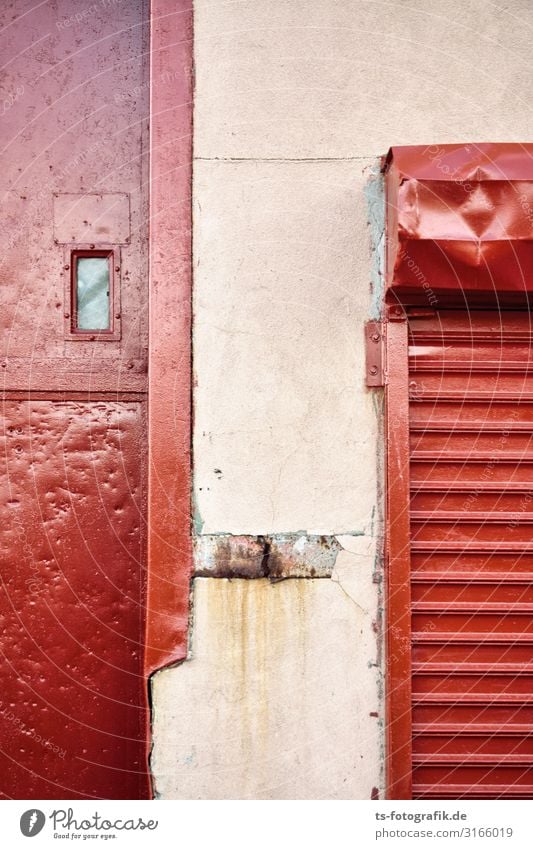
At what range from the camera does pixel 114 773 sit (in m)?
3.19

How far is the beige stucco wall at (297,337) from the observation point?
111 inches

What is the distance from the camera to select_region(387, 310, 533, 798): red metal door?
2.85 m

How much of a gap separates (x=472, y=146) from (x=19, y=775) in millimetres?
3354

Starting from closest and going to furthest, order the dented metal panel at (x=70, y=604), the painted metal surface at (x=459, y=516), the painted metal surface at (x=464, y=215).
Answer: the painted metal surface at (x=464, y=215), the painted metal surface at (x=459, y=516), the dented metal panel at (x=70, y=604)

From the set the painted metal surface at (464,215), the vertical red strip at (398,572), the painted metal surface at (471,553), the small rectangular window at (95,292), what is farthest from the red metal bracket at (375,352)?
the small rectangular window at (95,292)

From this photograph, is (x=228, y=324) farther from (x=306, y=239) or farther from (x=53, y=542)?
(x=53, y=542)

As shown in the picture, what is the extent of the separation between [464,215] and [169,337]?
1.27 m

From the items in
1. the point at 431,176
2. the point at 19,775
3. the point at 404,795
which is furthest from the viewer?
the point at 19,775

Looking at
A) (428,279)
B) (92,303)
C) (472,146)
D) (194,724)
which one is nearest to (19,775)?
(194,724)

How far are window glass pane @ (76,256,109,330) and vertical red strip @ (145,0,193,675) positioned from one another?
48 cm

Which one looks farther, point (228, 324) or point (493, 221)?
point (228, 324)

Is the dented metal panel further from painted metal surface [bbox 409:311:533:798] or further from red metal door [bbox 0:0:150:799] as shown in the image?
painted metal surface [bbox 409:311:533:798]

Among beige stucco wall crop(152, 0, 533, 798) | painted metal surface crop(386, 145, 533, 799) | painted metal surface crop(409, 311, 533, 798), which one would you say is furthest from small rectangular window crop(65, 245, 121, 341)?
painted metal surface crop(409, 311, 533, 798)

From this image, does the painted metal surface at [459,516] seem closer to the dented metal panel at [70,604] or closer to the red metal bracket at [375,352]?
the red metal bracket at [375,352]
